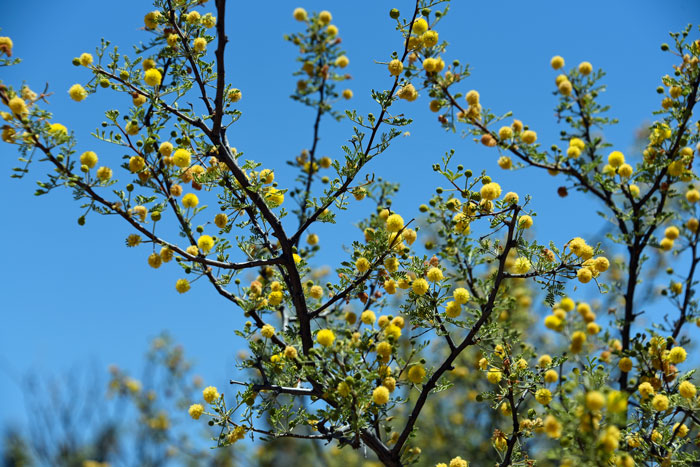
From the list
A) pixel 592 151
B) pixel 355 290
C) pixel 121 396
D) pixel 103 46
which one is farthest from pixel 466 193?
pixel 121 396

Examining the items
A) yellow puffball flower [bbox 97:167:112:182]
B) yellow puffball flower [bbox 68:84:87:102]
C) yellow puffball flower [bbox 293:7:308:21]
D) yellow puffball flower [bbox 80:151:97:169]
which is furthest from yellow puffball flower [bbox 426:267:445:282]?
yellow puffball flower [bbox 68:84:87:102]

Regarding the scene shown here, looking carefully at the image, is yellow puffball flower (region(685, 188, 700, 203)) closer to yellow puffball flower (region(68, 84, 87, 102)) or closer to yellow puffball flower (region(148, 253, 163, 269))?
yellow puffball flower (region(148, 253, 163, 269))

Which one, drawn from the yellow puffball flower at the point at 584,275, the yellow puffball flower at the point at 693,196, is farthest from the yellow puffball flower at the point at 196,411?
the yellow puffball flower at the point at 693,196

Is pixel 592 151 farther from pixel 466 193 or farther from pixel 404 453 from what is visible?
pixel 404 453

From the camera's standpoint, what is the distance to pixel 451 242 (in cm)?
380

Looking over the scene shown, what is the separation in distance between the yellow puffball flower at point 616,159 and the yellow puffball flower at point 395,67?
5.78ft

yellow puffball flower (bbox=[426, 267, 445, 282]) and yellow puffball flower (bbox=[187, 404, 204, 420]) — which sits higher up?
yellow puffball flower (bbox=[426, 267, 445, 282])

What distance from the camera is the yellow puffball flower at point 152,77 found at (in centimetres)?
321

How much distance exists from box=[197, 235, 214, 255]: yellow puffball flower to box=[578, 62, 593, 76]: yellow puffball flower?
3119mm

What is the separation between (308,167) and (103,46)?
1.83 metres

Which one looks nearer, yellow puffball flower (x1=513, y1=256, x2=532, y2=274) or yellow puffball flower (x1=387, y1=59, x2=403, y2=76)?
yellow puffball flower (x1=513, y1=256, x2=532, y2=274)

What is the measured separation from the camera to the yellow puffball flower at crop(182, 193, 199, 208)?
3271mm

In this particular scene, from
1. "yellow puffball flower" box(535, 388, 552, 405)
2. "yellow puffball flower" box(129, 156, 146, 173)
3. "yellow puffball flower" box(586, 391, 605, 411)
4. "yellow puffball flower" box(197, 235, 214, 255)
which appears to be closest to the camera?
"yellow puffball flower" box(586, 391, 605, 411)

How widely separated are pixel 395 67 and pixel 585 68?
6.11 ft
